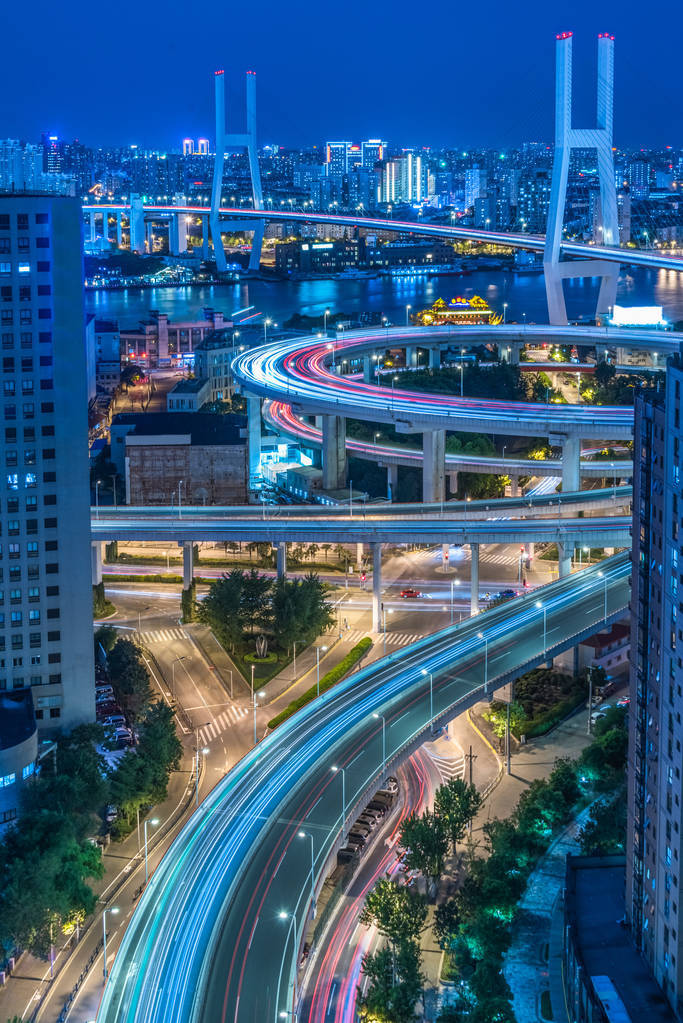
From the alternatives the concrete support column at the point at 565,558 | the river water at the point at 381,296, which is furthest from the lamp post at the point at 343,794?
the river water at the point at 381,296

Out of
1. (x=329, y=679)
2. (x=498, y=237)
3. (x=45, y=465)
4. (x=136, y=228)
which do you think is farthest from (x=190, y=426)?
(x=136, y=228)

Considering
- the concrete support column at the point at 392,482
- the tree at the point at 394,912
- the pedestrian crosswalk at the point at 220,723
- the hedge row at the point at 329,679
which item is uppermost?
the concrete support column at the point at 392,482

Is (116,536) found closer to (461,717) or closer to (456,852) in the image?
(461,717)

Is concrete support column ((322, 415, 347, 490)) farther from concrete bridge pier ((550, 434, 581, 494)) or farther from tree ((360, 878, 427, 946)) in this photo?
tree ((360, 878, 427, 946))

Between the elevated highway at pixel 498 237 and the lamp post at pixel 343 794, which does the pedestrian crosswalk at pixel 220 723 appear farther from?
the elevated highway at pixel 498 237

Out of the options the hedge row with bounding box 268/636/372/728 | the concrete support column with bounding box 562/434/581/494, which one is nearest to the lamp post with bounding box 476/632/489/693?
the hedge row with bounding box 268/636/372/728

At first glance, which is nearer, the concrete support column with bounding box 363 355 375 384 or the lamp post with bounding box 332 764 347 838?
the lamp post with bounding box 332 764 347 838

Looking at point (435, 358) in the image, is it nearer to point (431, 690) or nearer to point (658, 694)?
point (431, 690)
